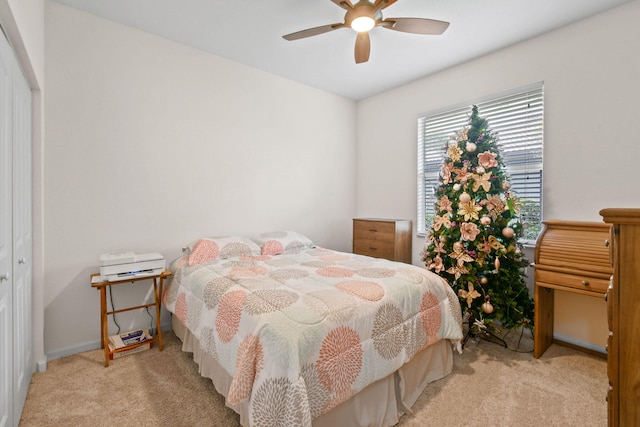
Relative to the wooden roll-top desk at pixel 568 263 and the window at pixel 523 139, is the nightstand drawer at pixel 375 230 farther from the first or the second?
the wooden roll-top desk at pixel 568 263

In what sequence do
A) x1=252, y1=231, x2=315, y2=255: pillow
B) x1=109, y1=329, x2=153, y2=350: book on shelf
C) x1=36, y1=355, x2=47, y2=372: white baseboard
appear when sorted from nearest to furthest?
x1=36, y1=355, x2=47, y2=372: white baseboard → x1=109, y1=329, x2=153, y2=350: book on shelf → x1=252, y1=231, x2=315, y2=255: pillow

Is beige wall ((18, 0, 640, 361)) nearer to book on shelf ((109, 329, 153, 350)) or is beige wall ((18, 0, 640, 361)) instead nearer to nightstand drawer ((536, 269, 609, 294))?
book on shelf ((109, 329, 153, 350))

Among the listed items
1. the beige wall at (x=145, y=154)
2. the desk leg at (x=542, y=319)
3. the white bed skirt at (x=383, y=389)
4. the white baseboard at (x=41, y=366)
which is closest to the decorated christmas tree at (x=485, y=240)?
the desk leg at (x=542, y=319)

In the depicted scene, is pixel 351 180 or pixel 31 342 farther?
pixel 351 180

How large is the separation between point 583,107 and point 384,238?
217 centimetres

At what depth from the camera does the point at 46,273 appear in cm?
241

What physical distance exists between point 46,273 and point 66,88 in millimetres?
1491

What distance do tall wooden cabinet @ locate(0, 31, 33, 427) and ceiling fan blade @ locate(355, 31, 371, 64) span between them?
6.88 ft

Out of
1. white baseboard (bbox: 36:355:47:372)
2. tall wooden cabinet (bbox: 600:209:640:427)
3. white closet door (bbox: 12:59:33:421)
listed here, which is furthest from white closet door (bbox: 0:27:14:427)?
tall wooden cabinet (bbox: 600:209:640:427)

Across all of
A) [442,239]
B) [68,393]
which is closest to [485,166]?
[442,239]

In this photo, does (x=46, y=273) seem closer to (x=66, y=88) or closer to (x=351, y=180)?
(x=66, y=88)

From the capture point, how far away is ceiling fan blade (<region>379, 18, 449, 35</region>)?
2.07 m

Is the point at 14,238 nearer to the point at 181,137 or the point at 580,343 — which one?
the point at 181,137

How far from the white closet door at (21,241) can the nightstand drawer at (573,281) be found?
138 inches
